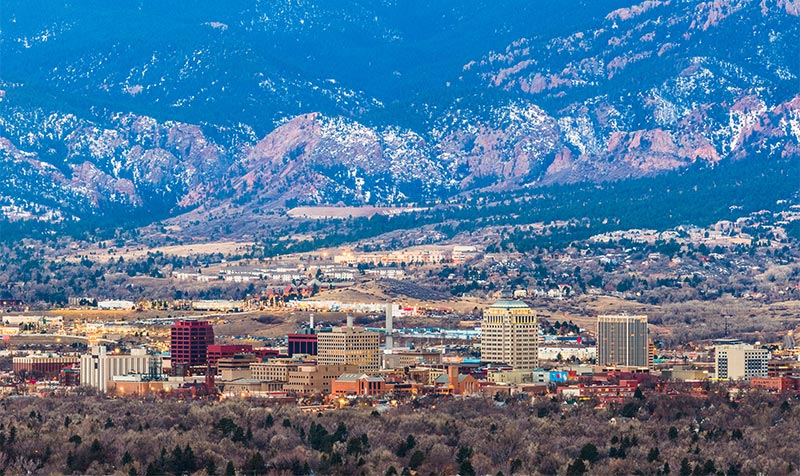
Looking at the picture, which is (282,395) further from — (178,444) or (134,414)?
(178,444)

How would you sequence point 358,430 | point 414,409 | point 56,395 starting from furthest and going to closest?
point 56,395, point 414,409, point 358,430

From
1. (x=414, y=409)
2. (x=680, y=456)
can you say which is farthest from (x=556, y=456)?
(x=414, y=409)

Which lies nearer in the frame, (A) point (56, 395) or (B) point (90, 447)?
(B) point (90, 447)

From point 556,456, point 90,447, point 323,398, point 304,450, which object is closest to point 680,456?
point 556,456

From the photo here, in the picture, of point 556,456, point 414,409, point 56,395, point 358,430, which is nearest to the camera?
point 556,456

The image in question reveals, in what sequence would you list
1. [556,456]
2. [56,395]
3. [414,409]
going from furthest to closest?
[56,395] → [414,409] → [556,456]

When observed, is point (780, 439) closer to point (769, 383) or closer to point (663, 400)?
point (663, 400)

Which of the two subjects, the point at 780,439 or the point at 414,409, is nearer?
the point at 780,439
